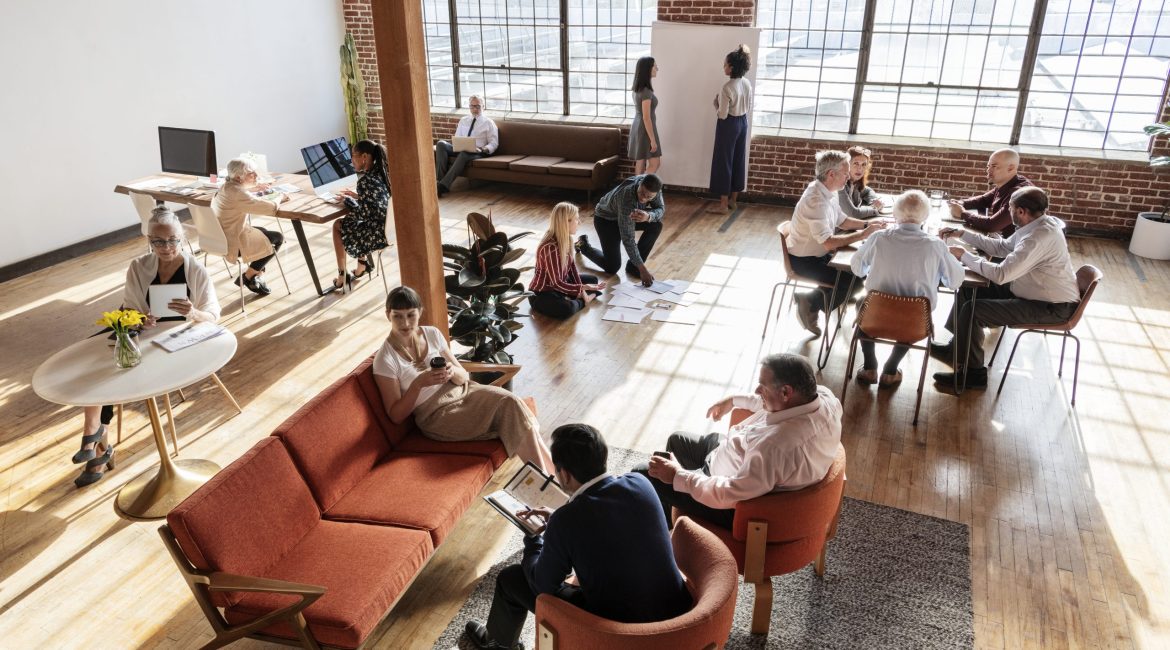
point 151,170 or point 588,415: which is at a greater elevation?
point 151,170

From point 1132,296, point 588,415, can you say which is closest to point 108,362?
point 588,415

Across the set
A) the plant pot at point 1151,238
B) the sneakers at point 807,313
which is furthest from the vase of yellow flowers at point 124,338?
the plant pot at point 1151,238

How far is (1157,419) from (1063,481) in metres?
1.14

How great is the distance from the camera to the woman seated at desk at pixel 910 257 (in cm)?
467

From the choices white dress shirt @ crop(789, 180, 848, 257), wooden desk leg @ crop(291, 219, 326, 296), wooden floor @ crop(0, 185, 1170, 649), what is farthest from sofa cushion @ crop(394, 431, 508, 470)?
wooden desk leg @ crop(291, 219, 326, 296)

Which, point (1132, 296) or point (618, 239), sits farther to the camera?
point (618, 239)

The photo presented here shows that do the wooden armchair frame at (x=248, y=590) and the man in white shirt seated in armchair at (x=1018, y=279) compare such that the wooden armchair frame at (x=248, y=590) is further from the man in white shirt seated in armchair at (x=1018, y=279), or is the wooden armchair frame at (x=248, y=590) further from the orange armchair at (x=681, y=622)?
the man in white shirt seated in armchair at (x=1018, y=279)

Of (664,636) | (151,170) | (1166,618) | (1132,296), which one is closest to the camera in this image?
(664,636)

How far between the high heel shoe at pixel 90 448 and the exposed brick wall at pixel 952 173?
7.03 metres

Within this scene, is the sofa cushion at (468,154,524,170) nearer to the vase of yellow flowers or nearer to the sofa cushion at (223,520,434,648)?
the vase of yellow flowers

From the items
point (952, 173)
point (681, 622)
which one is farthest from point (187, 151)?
point (952, 173)

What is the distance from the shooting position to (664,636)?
228cm

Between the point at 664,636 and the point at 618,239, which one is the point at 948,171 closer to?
the point at 618,239

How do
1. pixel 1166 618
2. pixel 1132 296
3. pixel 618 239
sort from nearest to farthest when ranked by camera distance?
pixel 1166 618 → pixel 1132 296 → pixel 618 239
